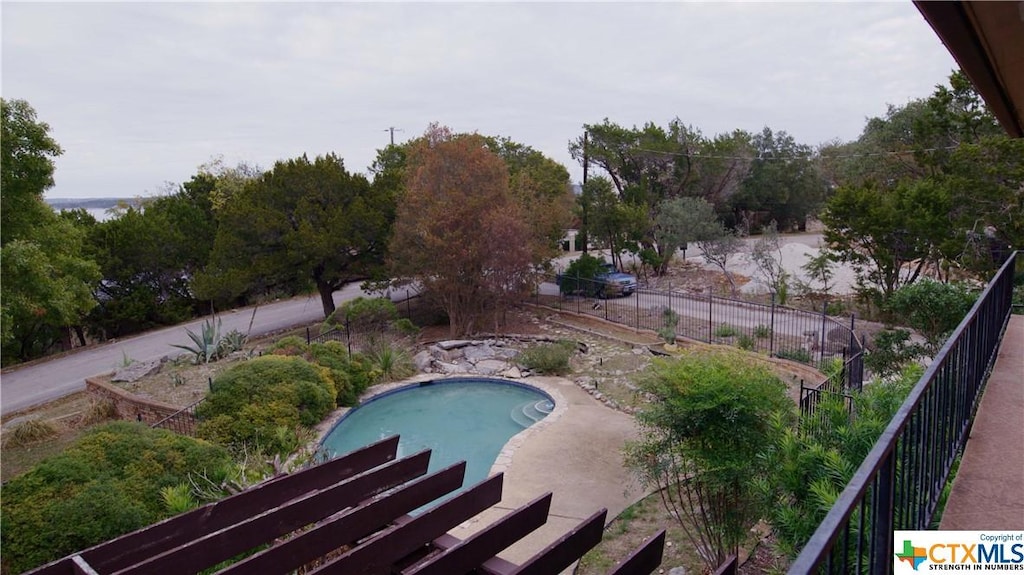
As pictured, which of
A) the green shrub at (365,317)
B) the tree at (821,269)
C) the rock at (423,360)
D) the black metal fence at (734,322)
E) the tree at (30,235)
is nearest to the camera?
the tree at (30,235)

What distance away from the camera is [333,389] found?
11.2 meters

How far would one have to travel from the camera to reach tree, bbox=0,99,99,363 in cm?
1012

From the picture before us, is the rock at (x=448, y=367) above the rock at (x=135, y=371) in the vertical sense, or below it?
below

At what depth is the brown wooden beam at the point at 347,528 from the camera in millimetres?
3359

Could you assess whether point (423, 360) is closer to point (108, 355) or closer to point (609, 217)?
point (108, 355)

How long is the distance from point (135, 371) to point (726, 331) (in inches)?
536

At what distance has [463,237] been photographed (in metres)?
15.5

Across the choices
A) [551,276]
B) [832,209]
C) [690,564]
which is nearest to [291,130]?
[551,276]

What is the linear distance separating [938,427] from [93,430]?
8333 millimetres

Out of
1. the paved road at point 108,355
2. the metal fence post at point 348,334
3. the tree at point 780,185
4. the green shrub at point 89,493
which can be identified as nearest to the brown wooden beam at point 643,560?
the green shrub at point 89,493

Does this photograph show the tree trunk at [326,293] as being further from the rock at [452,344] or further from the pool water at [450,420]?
the pool water at [450,420]

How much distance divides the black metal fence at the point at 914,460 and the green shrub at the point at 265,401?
336 inches

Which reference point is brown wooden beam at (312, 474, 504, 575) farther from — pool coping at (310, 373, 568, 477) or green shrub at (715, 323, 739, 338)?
green shrub at (715, 323, 739, 338)

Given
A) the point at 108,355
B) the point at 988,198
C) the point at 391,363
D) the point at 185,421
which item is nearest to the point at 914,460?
the point at 185,421
